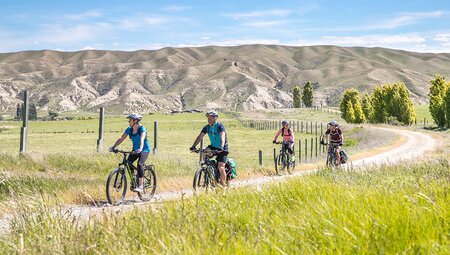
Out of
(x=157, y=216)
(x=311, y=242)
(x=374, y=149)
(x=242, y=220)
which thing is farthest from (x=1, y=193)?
(x=374, y=149)

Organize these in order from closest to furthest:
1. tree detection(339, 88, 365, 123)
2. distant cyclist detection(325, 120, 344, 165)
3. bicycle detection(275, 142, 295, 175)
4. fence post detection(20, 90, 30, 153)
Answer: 1. fence post detection(20, 90, 30, 153)
2. distant cyclist detection(325, 120, 344, 165)
3. bicycle detection(275, 142, 295, 175)
4. tree detection(339, 88, 365, 123)

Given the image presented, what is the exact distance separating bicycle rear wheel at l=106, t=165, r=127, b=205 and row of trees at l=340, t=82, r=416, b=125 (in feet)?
238

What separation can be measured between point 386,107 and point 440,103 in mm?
11875

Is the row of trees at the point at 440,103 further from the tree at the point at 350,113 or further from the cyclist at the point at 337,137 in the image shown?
the cyclist at the point at 337,137

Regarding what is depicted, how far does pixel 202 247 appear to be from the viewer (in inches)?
144

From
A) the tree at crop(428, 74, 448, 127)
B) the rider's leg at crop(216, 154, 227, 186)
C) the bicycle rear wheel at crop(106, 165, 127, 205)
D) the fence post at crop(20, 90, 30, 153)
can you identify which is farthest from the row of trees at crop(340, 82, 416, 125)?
the bicycle rear wheel at crop(106, 165, 127, 205)

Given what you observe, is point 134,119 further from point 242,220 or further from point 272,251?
point 272,251

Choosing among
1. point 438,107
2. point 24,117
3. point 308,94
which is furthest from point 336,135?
point 308,94

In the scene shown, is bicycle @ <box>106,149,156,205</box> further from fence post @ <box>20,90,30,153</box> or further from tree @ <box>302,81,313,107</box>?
tree @ <box>302,81,313,107</box>

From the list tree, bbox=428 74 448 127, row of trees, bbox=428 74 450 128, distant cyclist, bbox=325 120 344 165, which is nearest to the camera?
distant cyclist, bbox=325 120 344 165

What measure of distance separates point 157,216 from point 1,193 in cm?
981

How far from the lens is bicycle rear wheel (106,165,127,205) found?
12.3 meters

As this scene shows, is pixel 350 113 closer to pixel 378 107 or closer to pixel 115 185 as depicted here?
pixel 378 107

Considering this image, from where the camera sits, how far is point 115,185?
12555 millimetres
